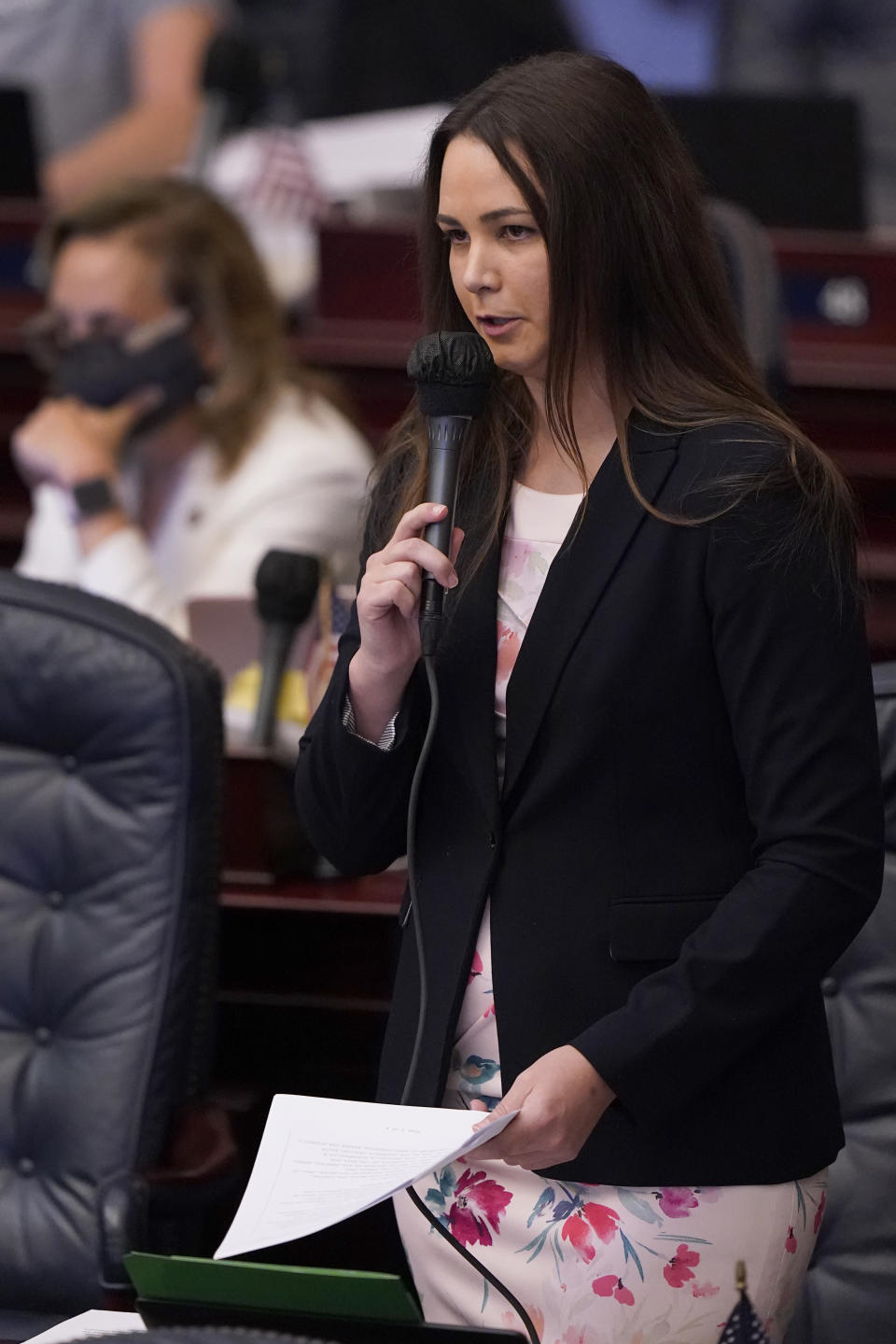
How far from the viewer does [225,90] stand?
11.5 ft

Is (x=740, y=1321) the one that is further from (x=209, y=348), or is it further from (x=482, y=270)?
(x=209, y=348)

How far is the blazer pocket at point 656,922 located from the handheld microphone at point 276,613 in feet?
3.17

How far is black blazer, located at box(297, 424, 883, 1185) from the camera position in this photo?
107cm

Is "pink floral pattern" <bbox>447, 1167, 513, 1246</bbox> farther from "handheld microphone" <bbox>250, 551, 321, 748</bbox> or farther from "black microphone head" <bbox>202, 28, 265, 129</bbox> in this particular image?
"black microphone head" <bbox>202, 28, 265, 129</bbox>

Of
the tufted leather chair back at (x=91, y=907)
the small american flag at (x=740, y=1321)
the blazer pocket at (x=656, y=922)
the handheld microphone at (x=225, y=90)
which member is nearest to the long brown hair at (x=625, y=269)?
the blazer pocket at (x=656, y=922)

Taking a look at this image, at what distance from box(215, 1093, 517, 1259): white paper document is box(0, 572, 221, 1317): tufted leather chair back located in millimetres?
607

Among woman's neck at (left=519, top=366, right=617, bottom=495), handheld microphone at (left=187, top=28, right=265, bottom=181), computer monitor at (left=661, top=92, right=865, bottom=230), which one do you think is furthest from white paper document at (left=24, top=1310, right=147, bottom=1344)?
handheld microphone at (left=187, top=28, right=265, bottom=181)

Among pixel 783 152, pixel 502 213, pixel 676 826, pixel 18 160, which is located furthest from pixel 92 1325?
pixel 18 160

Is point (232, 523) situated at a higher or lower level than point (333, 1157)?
lower

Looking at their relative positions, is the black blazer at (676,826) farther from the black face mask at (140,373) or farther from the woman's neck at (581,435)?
the black face mask at (140,373)

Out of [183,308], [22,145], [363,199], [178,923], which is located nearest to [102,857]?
[178,923]

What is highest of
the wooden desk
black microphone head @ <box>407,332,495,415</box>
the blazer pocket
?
black microphone head @ <box>407,332,495,415</box>

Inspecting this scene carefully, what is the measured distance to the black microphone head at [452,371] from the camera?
1.13 meters

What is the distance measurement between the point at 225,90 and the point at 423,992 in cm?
273
